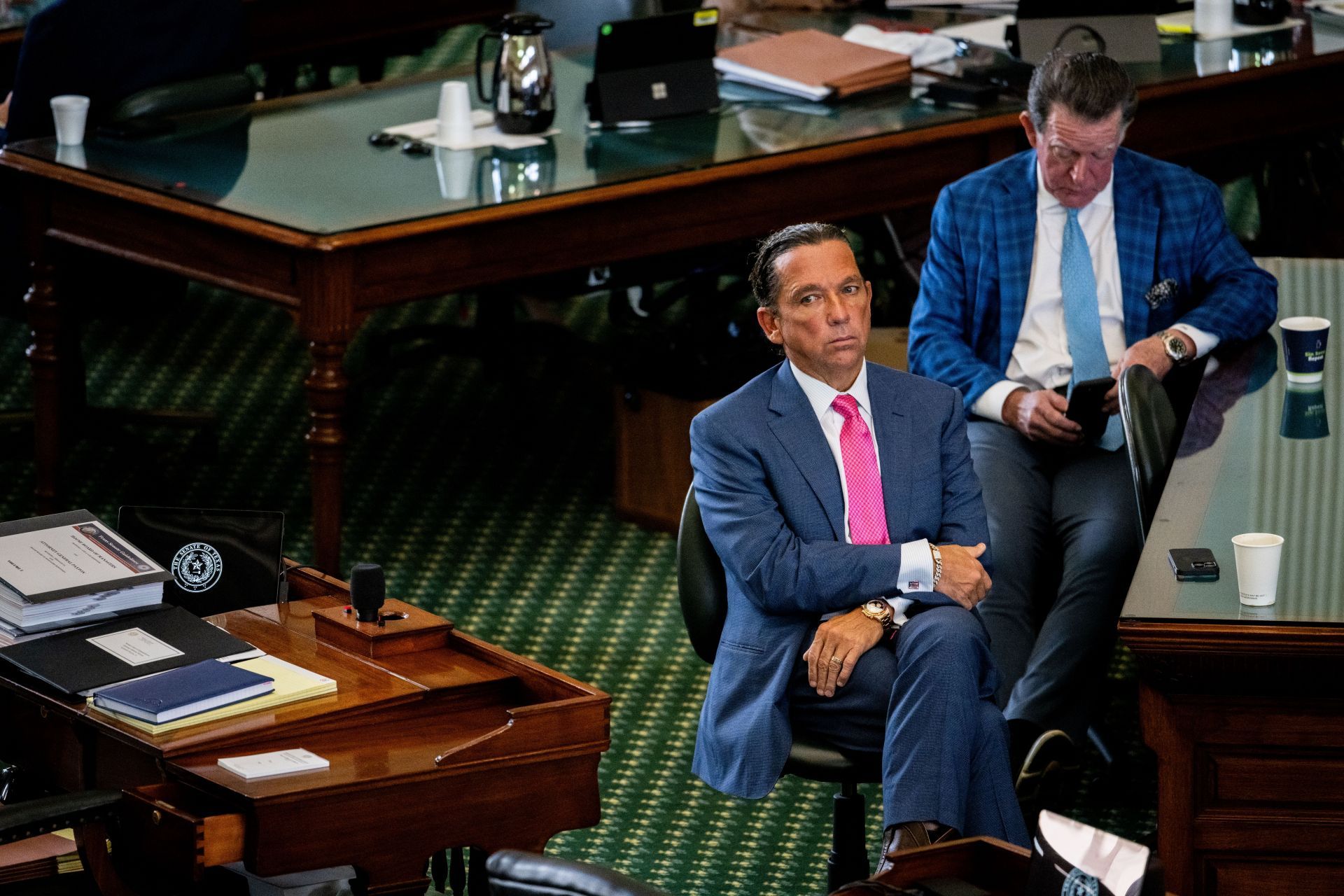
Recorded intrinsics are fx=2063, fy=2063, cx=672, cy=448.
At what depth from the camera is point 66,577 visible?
271cm

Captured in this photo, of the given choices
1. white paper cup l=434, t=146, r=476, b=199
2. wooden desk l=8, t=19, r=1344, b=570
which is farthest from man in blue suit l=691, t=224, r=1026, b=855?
white paper cup l=434, t=146, r=476, b=199

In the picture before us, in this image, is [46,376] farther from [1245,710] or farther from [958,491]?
[1245,710]

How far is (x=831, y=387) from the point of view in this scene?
296 cm

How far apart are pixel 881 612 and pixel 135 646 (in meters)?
1.00

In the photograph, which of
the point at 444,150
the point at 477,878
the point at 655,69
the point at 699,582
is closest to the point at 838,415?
the point at 699,582

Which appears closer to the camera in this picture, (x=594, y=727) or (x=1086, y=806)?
(x=594, y=727)

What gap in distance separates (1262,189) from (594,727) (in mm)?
4766

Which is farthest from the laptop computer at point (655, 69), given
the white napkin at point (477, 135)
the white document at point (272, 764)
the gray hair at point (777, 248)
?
the white document at point (272, 764)

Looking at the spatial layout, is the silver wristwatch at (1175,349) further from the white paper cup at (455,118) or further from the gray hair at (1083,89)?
the white paper cup at (455,118)

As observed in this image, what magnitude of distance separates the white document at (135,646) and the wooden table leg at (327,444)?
1.22m

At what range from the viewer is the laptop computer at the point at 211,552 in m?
2.96

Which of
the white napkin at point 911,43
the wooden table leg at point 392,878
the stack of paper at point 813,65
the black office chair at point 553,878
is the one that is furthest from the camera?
the white napkin at point 911,43

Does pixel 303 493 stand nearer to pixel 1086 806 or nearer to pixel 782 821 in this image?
pixel 782 821

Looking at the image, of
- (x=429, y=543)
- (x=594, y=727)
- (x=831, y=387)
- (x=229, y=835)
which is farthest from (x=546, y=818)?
(x=429, y=543)
